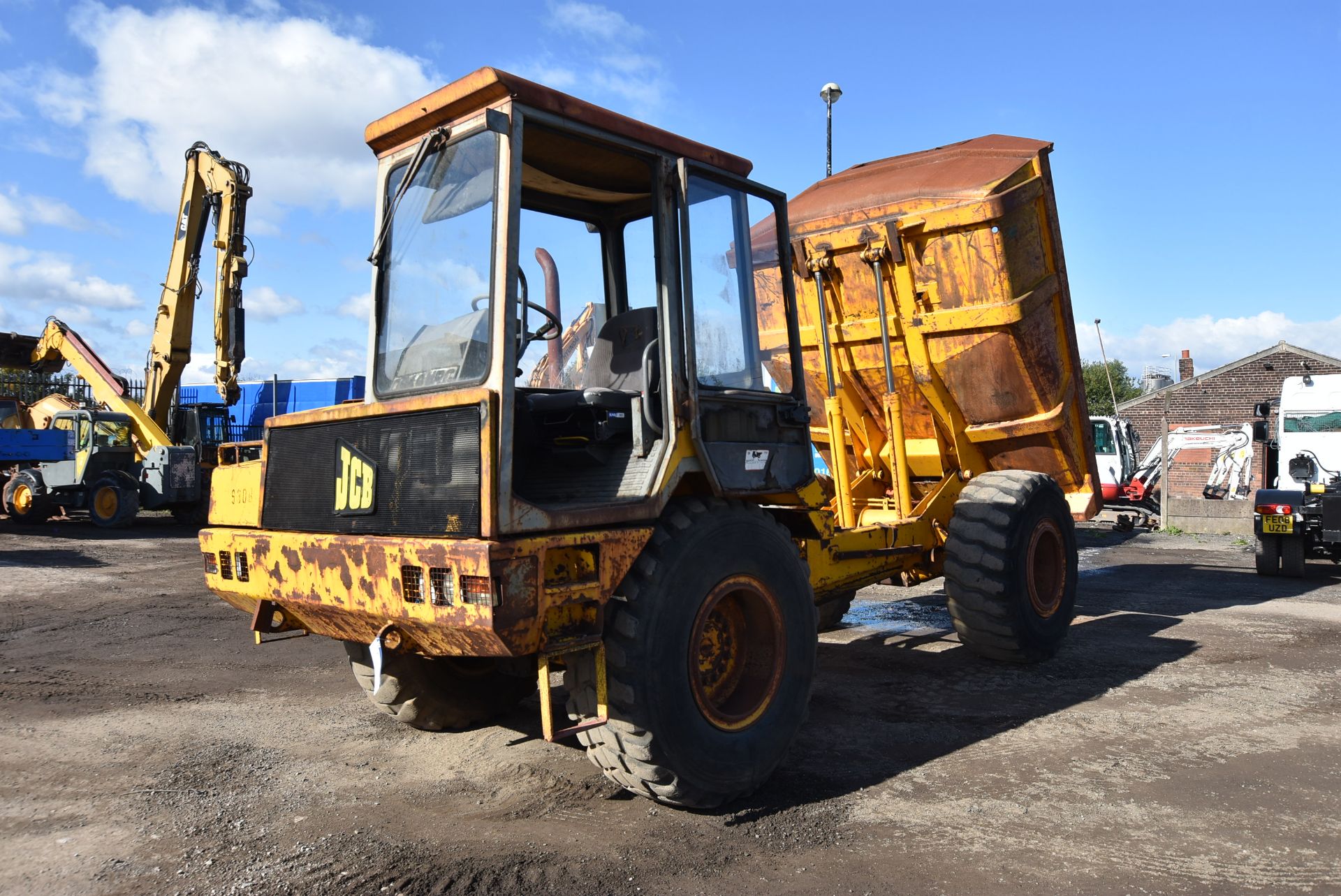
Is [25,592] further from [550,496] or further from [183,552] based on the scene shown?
[550,496]

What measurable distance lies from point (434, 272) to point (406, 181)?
371 mm

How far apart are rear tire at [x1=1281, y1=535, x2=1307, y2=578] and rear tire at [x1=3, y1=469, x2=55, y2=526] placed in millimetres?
17998

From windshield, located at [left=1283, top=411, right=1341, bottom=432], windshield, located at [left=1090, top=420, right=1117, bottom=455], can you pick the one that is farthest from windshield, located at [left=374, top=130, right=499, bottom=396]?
windshield, located at [left=1090, top=420, right=1117, bottom=455]

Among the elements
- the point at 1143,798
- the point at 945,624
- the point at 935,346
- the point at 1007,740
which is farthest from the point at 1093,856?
the point at 945,624

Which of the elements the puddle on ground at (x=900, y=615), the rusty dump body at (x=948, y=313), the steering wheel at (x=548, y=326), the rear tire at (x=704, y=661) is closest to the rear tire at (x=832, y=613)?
the puddle on ground at (x=900, y=615)

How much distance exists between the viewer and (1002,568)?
617cm

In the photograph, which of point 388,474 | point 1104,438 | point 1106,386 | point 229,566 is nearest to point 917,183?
point 388,474

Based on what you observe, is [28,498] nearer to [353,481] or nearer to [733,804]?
[353,481]

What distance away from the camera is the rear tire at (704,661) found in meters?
3.60

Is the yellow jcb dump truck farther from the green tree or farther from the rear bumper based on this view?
the green tree

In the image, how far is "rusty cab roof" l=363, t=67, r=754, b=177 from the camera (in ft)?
11.8

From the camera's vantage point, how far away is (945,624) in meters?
8.17

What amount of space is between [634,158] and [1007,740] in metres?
3.34

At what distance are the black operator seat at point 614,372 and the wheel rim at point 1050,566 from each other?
3.67 meters
